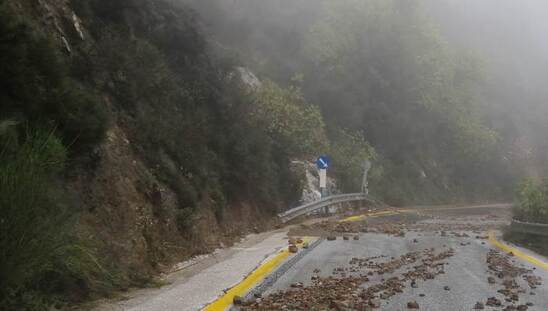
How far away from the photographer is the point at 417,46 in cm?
4028

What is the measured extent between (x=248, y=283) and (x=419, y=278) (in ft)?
8.34

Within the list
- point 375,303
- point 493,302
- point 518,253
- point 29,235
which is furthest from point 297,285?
point 518,253

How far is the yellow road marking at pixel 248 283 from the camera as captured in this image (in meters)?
6.44

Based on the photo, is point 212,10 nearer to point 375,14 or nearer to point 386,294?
point 375,14

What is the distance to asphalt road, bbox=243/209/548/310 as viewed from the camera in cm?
672

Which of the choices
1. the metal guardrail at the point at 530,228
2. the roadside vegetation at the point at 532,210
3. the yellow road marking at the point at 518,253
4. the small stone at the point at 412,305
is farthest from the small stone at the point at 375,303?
the metal guardrail at the point at 530,228

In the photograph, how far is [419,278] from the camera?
8406 mm

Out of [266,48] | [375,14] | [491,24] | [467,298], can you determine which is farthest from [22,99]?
[491,24]

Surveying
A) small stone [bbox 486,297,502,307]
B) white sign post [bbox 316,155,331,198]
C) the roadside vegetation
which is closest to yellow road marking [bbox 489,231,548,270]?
the roadside vegetation

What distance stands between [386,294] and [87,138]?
4.82m

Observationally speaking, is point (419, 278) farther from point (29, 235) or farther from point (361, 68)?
point (361, 68)

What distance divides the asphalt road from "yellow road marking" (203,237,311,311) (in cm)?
29

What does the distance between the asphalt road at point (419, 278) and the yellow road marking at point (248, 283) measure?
294 millimetres

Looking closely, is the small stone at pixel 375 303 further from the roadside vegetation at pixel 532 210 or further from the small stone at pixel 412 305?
the roadside vegetation at pixel 532 210
